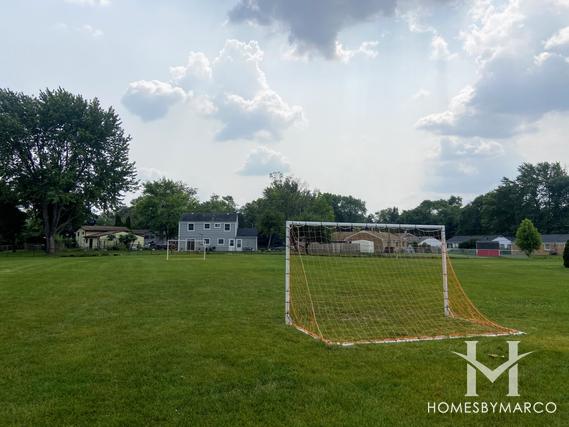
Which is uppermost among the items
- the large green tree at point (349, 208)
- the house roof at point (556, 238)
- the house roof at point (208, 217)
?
the large green tree at point (349, 208)

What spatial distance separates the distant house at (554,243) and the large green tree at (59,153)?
60200 millimetres

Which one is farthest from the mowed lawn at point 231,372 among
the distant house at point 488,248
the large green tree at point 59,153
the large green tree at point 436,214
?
the large green tree at point 436,214

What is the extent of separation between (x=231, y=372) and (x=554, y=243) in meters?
71.0

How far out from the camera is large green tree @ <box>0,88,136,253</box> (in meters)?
37.5

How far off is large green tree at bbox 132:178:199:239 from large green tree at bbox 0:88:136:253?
61.7 feet

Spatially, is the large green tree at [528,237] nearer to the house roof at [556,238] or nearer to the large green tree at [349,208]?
the house roof at [556,238]

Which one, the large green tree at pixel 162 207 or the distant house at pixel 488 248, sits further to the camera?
the large green tree at pixel 162 207

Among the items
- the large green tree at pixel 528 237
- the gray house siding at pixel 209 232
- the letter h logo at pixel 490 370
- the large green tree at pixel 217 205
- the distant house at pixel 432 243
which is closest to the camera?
the letter h logo at pixel 490 370

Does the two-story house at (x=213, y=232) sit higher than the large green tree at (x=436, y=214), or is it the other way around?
the large green tree at (x=436, y=214)

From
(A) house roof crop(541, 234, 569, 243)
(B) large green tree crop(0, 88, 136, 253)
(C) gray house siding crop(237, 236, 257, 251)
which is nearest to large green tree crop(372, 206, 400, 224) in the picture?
(A) house roof crop(541, 234, 569, 243)

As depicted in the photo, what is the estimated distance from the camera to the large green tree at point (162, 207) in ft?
203

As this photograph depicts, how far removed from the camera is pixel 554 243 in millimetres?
62406

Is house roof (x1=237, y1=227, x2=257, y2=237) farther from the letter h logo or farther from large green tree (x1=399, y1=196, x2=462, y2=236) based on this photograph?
the letter h logo

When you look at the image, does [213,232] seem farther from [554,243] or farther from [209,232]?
[554,243]
